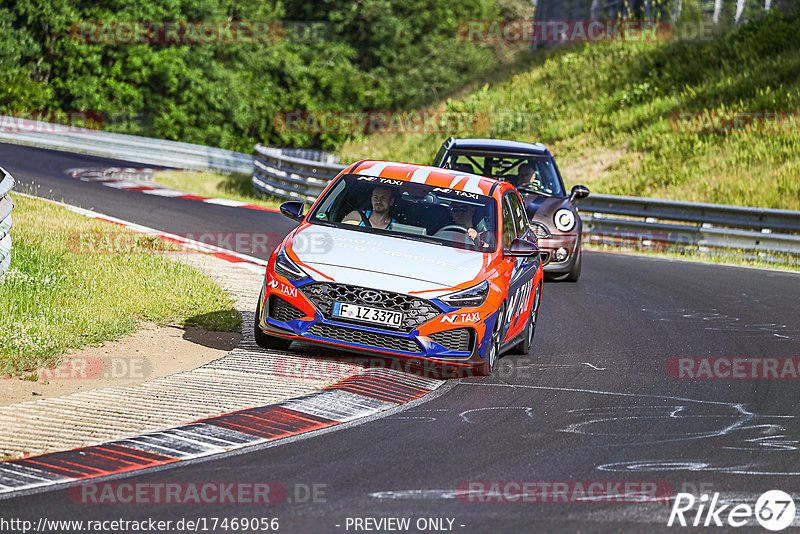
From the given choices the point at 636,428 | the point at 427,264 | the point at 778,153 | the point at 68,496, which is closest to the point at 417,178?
the point at 427,264

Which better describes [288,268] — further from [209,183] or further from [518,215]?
[209,183]

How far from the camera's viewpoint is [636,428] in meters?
7.00

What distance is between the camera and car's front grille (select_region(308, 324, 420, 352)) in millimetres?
7957

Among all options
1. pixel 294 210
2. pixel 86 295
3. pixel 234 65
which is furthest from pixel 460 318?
pixel 234 65

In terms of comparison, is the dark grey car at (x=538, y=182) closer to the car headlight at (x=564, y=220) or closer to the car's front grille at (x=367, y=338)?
the car headlight at (x=564, y=220)

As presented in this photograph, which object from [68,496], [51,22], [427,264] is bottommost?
[68,496]

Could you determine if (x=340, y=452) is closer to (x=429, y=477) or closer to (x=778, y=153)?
(x=429, y=477)

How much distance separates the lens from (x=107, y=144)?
35062 millimetres

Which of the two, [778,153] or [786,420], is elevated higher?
[778,153]

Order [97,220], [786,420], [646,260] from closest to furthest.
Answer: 1. [786,420]
2. [97,220]
3. [646,260]

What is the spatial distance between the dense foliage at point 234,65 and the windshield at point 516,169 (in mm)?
30135

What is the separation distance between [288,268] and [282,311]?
1.10 ft

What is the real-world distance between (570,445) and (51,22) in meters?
44.9

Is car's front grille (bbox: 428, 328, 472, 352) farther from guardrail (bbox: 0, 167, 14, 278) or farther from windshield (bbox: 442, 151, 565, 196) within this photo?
windshield (bbox: 442, 151, 565, 196)
